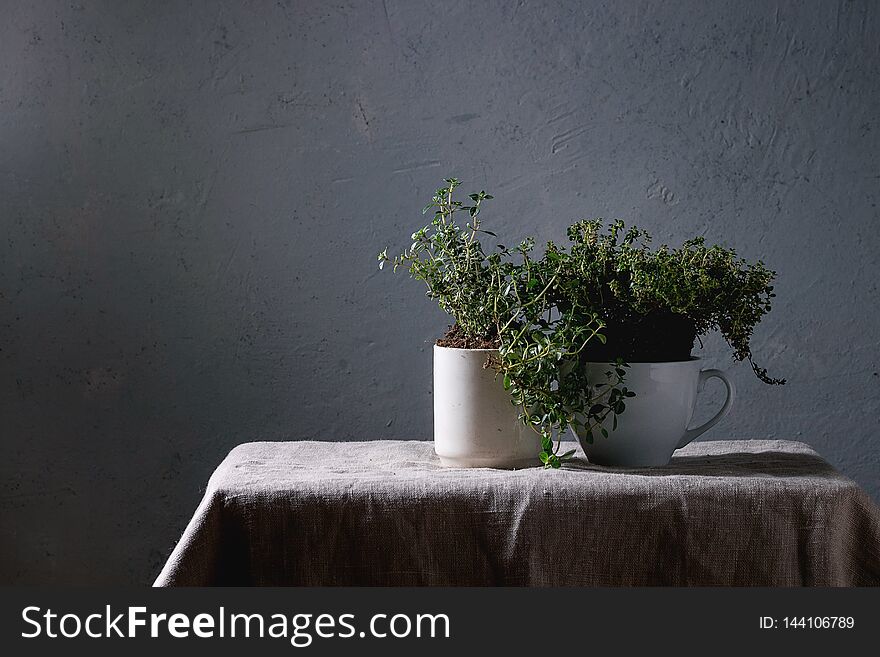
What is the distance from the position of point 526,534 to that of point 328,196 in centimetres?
112

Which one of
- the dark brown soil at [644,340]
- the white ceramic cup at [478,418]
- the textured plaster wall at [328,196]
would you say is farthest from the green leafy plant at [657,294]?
the textured plaster wall at [328,196]

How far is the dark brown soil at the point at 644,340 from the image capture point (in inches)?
40.2

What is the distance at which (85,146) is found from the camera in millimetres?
1902

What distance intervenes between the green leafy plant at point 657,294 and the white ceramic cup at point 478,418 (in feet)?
0.35

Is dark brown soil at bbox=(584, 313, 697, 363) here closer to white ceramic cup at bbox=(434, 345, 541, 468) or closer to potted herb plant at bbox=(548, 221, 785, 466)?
potted herb plant at bbox=(548, 221, 785, 466)

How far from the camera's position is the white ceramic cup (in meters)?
1.03

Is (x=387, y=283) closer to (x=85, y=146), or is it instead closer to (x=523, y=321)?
(x=85, y=146)

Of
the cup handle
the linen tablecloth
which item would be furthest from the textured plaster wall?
the linen tablecloth

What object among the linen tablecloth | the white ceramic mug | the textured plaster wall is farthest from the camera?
the textured plaster wall

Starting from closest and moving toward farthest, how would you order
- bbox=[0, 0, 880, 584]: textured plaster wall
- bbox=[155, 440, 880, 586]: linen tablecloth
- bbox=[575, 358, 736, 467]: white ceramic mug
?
bbox=[155, 440, 880, 586]: linen tablecloth
bbox=[575, 358, 736, 467]: white ceramic mug
bbox=[0, 0, 880, 584]: textured plaster wall

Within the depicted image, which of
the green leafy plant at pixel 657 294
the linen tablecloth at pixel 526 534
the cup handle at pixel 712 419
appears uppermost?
the green leafy plant at pixel 657 294

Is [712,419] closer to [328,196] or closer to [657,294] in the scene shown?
[657,294]

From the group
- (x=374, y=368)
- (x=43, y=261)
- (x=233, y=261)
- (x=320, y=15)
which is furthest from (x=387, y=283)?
(x=43, y=261)

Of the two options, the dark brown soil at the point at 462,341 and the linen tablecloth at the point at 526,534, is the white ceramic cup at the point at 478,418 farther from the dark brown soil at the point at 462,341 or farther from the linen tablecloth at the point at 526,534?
the linen tablecloth at the point at 526,534
